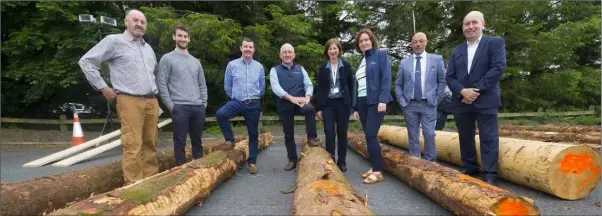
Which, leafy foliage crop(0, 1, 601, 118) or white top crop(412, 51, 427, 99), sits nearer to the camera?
white top crop(412, 51, 427, 99)

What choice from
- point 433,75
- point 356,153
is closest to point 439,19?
point 356,153

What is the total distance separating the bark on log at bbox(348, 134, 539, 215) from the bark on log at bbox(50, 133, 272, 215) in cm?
212

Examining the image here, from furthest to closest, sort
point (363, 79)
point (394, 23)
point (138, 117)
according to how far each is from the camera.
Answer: point (394, 23) < point (363, 79) < point (138, 117)

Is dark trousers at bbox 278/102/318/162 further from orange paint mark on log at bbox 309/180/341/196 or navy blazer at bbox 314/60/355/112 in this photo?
orange paint mark on log at bbox 309/180/341/196

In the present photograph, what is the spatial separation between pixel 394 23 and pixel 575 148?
40.4ft

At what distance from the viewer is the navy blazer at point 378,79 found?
414 cm

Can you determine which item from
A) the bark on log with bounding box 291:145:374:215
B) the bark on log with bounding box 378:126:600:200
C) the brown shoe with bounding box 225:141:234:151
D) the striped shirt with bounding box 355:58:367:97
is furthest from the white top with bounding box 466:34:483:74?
the brown shoe with bounding box 225:141:234:151

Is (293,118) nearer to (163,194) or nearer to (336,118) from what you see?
(336,118)

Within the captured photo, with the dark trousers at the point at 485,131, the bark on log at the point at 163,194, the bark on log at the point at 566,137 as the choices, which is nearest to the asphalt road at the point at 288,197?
the bark on log at the point at 163,194

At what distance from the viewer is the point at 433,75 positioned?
15.1ft

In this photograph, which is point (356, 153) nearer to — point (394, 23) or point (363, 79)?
point (363, 79)

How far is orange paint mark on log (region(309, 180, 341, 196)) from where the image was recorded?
8.67 feet

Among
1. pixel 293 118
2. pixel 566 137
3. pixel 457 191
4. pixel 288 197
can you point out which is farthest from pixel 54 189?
pixel 566 137

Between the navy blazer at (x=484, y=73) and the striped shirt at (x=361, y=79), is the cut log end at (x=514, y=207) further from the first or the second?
the striped shirt at (x=361, y=79)
